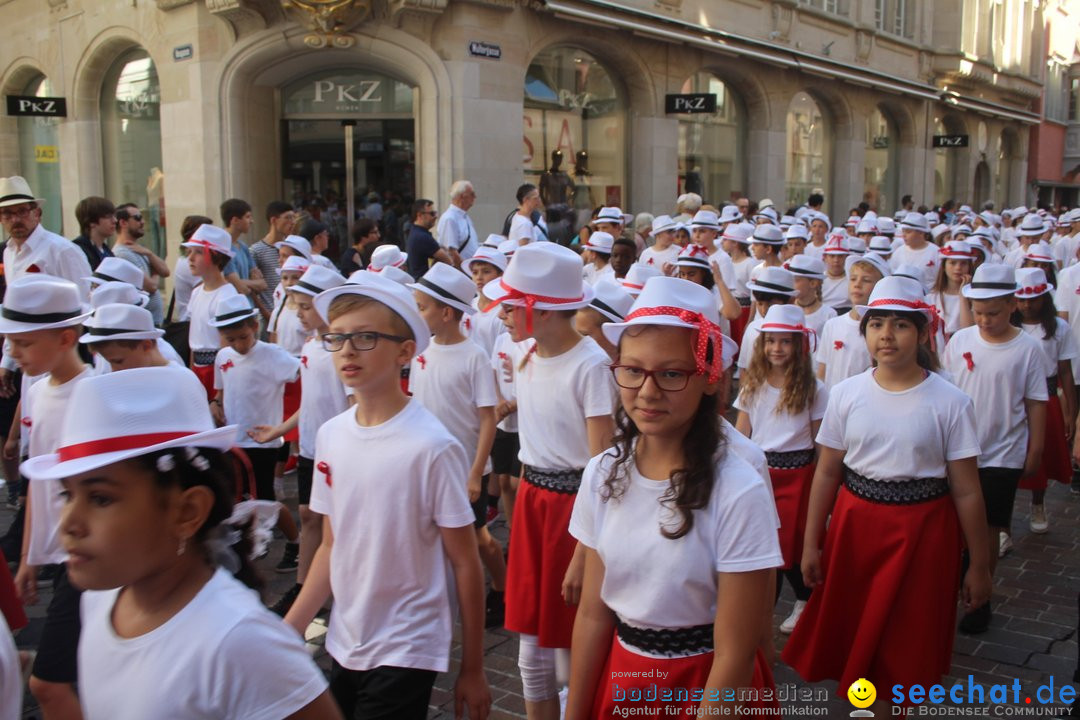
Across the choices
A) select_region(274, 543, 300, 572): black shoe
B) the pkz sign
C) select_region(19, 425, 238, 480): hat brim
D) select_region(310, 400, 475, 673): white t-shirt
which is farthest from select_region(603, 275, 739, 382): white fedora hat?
the pkz sign

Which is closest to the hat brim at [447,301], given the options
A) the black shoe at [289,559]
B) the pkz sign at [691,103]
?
the black shoe at [289,559]

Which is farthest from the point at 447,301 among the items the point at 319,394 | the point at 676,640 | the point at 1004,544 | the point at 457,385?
the point at 1004,544

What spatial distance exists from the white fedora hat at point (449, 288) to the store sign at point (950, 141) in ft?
94.1

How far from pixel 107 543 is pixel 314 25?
14.4m

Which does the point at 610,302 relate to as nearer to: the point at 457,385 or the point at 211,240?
the point at 457,385

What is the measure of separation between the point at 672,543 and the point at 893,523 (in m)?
1.85

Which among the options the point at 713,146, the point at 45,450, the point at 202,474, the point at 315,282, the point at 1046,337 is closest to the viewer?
the point at 202,474

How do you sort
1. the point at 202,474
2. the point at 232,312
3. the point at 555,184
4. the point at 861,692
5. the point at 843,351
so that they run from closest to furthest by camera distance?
1. the point at 202,474
2. the point at 861,692
3. the point at 232,312
4. the point at 843,351
5. the point at 555,184

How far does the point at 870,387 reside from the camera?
4195 mm

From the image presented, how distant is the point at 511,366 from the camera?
555cm

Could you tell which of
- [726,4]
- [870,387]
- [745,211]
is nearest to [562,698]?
[870,387]

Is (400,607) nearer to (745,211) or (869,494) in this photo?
(869,494)

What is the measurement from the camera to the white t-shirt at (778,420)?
498 centimetres

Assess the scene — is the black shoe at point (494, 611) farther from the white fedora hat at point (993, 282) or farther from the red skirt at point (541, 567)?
the white fedora hat at point (993, 282)
